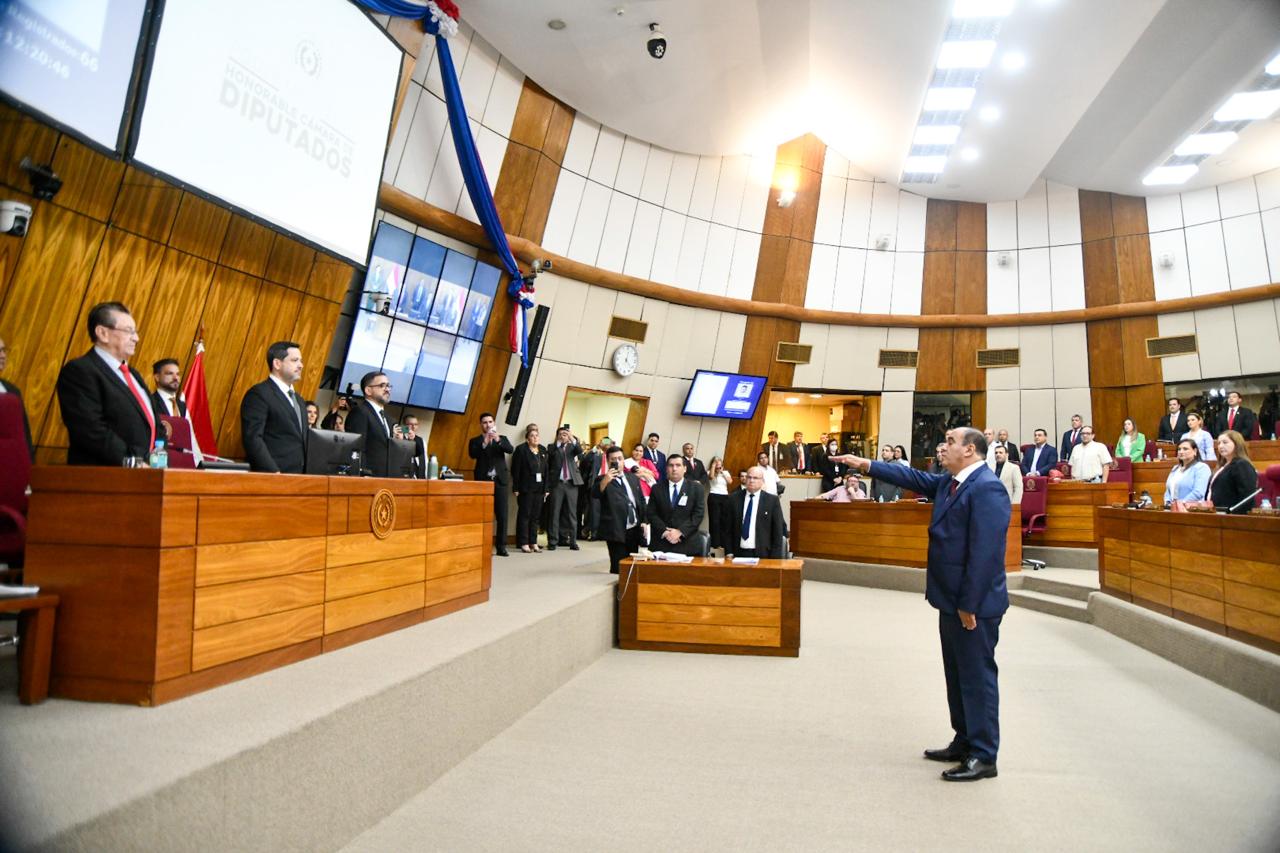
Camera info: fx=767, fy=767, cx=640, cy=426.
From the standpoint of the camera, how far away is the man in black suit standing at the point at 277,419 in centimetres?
337

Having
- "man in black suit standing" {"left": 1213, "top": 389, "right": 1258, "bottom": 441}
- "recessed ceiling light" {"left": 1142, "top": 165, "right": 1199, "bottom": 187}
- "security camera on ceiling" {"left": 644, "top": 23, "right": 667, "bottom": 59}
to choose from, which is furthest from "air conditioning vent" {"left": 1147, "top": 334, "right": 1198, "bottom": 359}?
"security camera on ceiling" {"left": 644, "top": 23, "right": 667, "bottom": 59}

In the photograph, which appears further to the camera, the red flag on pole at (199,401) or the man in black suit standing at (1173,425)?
the man in black suit standing at (1173,425)

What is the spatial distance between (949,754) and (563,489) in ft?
19.7

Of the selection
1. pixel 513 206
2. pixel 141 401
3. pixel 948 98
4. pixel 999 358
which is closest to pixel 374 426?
pixel 141 401

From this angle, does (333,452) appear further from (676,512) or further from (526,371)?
(526,371)

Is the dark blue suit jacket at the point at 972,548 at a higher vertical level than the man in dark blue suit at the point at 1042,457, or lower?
lower

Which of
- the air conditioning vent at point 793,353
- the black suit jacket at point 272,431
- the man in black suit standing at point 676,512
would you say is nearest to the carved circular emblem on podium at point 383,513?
the black suit jacket at point 272,431

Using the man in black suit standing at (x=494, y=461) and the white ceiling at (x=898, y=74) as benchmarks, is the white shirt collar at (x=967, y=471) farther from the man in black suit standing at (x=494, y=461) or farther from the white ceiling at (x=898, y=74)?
the white ceiling at (x=898, y=74)

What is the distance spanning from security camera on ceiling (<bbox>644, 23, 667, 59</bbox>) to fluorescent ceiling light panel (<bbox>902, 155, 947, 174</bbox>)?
16.1 feet

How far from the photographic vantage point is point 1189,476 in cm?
570

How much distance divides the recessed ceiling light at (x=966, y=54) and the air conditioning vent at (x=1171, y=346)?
5.16 metres

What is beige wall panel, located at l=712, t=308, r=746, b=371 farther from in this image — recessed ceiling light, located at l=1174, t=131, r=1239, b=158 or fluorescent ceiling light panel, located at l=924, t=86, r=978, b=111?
recessed ceiling light, located at l=1174, t=131, r=1239, b=158

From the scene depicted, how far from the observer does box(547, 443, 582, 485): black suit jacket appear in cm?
850

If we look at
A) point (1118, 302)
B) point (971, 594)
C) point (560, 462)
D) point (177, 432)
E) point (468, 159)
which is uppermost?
point (1118, 302)
